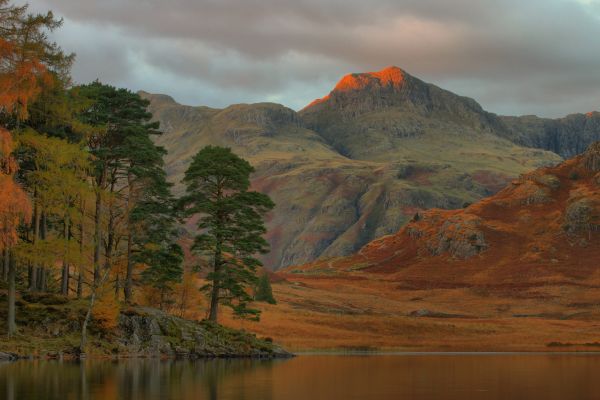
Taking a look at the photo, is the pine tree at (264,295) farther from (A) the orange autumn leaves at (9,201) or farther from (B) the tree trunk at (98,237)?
(A) the orange autumn leaves at (9,201)

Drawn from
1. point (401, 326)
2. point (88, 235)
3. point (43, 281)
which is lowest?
point (401, 326)

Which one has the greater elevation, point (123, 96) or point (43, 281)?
point (123, 96)

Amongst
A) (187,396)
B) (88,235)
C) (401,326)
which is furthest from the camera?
(401,326)

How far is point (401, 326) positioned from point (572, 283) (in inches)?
3089

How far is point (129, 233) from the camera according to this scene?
188ft

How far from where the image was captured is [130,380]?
3478 cm

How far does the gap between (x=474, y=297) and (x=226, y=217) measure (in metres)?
104

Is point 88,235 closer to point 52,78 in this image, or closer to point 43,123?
point 43,123

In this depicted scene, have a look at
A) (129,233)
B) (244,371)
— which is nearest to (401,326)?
(129,233)

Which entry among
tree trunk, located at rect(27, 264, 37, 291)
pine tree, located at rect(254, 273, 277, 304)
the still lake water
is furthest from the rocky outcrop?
pine tree, located at rect(254, 273, 277, 304)

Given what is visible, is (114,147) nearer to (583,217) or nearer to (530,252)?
(530,252)

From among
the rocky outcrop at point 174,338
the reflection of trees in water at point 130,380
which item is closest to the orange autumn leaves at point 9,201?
the reflection of trees in water at point 130,380

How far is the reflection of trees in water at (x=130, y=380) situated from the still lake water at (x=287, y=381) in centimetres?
4

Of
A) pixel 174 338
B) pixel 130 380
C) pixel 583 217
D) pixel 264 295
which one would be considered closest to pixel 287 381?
pixel 130 380
